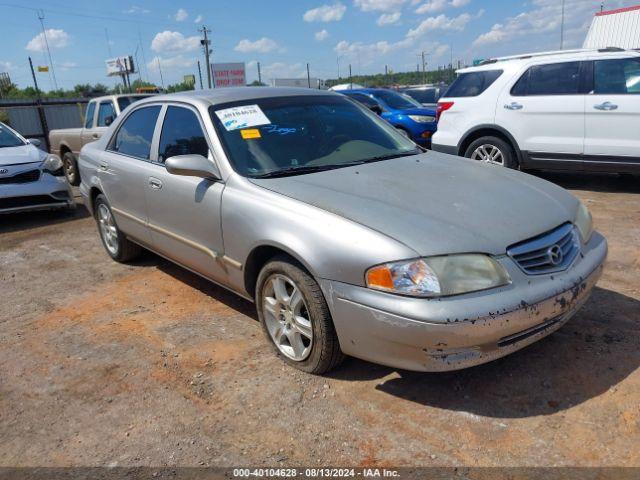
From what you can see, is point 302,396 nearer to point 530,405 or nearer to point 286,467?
point 286,467

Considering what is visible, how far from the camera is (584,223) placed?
313 centimetres

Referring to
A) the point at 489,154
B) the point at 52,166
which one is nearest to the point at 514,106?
the point at 489,154

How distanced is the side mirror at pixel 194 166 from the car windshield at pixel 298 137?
151 mm

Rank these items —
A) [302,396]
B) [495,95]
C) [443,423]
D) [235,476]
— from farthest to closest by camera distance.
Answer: [495,95] < [302,396] < [443,423] < [235,476]

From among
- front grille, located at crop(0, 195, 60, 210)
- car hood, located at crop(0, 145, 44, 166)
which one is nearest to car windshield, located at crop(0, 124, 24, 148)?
car hood, located at crop(0, 145, 44, 166)

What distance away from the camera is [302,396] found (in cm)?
281

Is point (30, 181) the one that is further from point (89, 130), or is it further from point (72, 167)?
point (72, 167)

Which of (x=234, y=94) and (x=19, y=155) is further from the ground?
(x=234, y=94)

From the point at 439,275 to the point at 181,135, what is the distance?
2.33 metres

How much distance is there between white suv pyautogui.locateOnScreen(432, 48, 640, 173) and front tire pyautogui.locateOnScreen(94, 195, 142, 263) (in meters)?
5.05

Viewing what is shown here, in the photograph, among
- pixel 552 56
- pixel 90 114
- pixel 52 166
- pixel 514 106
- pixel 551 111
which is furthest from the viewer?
pixel 90 114

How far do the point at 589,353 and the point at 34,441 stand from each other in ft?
10.0

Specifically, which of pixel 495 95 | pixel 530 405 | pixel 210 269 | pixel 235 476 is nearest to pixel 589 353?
pixel 530 405

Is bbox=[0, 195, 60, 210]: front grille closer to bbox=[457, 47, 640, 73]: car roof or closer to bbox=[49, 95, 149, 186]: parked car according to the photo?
bbox=[49, 95, 149, 186]: parked car
